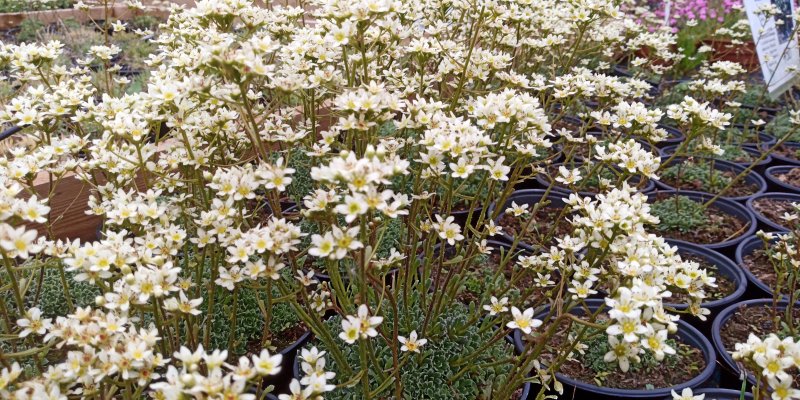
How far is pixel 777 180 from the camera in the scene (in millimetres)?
4094

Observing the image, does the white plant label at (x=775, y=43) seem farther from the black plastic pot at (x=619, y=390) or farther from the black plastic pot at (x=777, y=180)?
the black plastic pot at (x=619, y=390)

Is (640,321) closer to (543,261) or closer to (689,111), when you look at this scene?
(543,261)

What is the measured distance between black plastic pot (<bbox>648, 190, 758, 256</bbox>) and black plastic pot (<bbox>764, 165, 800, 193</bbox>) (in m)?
0.62

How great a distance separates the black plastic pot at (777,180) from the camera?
400 cm

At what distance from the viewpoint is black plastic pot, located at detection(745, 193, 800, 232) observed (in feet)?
11.3

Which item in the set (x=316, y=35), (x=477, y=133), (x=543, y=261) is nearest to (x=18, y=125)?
(x=316, y=35)

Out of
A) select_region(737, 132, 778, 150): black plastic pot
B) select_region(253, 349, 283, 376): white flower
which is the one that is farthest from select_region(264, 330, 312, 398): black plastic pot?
select_region(737, 132, 778, 150): black plastic pot

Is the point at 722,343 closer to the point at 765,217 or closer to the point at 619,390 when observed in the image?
the point at 619,390

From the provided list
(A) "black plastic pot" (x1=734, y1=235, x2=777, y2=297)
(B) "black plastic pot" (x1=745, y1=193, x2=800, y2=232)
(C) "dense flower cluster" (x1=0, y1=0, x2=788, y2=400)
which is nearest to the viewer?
(C) "dense flower cluster" (x1=0, y1=0, x2=788, y2=400)

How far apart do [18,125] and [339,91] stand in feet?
3.51

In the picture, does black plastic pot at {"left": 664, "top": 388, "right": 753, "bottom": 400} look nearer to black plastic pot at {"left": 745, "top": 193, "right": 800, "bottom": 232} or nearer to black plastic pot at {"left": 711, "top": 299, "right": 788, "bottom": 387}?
black plastic pot at {"left": 711, "top": 299, "right": 788, "bottom": 387}

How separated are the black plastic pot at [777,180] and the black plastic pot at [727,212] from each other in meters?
0.62

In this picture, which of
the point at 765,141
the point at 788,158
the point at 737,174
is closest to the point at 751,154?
the point at 788,158

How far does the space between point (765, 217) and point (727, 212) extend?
21 centimetres
